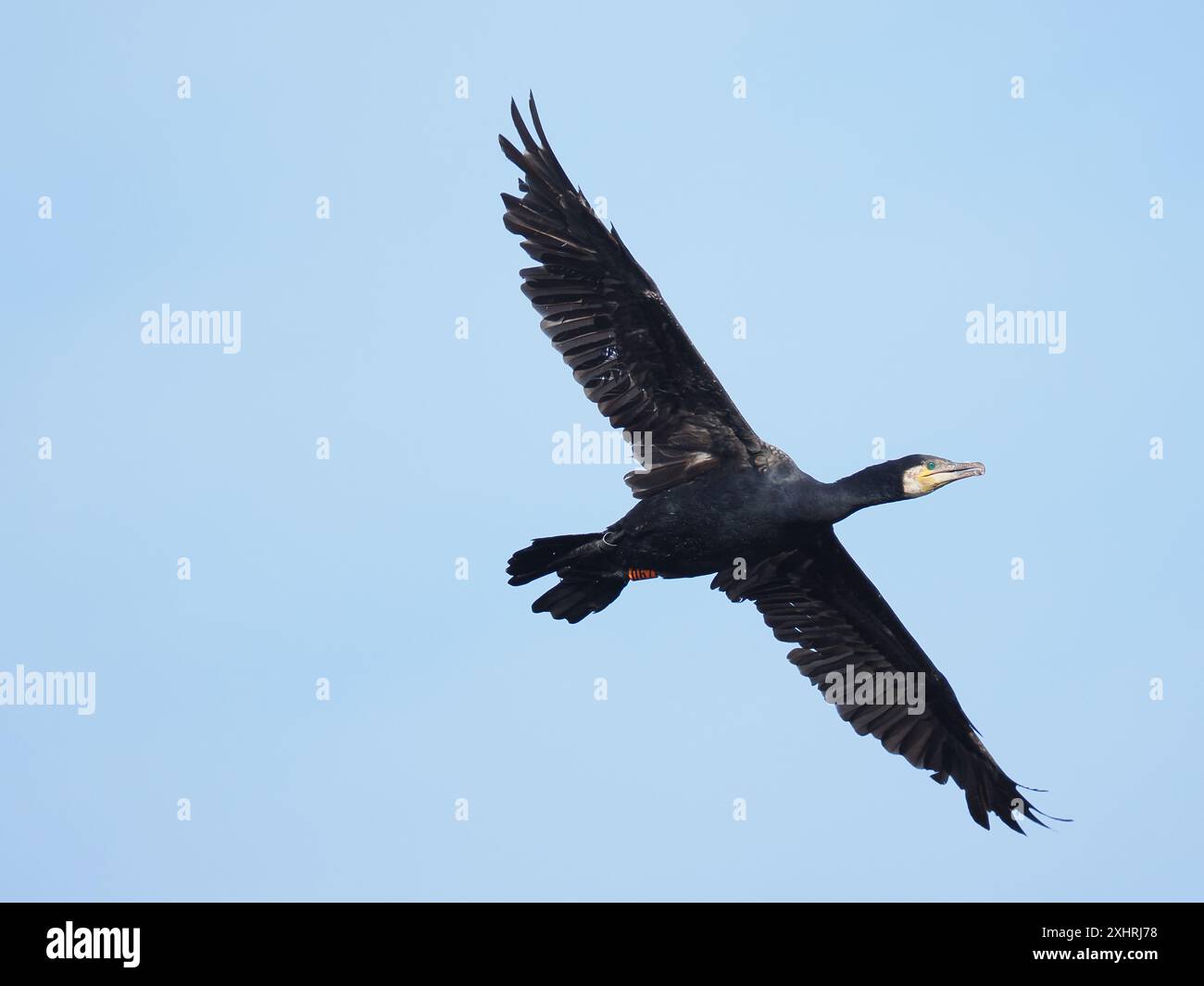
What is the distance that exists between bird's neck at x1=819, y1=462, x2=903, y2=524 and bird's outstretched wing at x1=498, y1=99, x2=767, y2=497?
2.40 ft

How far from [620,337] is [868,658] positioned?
4533 millimetres

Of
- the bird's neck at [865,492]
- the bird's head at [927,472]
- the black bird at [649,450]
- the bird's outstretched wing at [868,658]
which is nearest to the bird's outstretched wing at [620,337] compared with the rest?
the black bird at [649,450]

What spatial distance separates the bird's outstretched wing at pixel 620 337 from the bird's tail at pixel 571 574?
2.69ft

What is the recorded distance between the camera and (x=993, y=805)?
22125 mm

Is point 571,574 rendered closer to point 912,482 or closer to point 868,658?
point 912,482

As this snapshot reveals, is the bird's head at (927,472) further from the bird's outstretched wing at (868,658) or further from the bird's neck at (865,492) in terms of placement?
the bird's outstretched wing at (868,658)

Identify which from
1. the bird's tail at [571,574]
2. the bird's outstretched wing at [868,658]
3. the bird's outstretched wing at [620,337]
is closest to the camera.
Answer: the bird's outstretched wing at [620,337]

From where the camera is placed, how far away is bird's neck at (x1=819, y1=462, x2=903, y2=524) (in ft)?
65.0

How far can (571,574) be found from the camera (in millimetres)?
19953

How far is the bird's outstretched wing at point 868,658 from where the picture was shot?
70.2ft

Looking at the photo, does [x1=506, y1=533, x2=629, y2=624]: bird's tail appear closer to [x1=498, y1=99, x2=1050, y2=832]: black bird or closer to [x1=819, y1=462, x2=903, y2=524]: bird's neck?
[x1=498, y1=99, x2=1050, y2=832]: black bird

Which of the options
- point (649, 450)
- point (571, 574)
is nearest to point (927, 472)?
point (649, 450)
